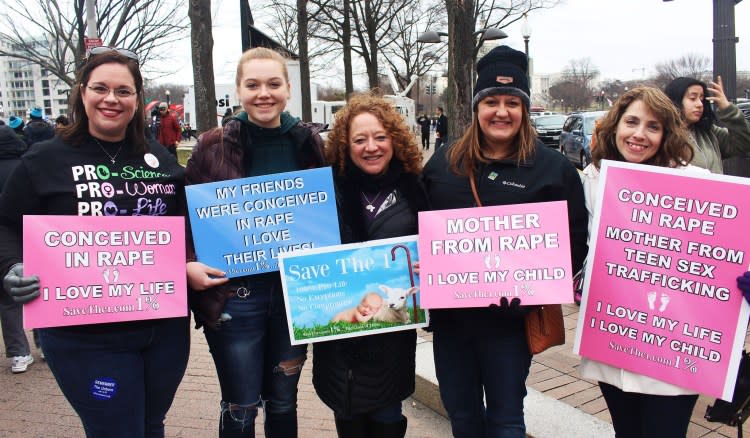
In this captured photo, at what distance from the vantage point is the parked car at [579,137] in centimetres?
1798

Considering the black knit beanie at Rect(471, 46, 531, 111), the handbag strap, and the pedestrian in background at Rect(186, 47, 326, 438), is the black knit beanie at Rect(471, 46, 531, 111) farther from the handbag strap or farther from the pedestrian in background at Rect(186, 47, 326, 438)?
the pedestrian in background at Rect(186, 47, 326, 438)

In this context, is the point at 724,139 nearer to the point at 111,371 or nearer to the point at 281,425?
the point at 281,425

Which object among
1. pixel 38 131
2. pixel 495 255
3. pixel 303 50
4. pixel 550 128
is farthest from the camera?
pixel 550 128

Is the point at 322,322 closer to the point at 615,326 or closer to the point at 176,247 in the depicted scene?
the point at 176,247

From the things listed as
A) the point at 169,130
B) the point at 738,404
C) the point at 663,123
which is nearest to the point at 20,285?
the point at 663,123

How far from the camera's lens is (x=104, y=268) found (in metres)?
2.47

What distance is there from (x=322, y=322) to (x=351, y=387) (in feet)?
1.08

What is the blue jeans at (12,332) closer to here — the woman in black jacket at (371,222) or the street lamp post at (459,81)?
the woman in black jacket at (371,222)

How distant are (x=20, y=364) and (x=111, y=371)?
125 inches

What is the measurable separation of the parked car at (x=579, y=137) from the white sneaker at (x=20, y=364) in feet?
50.6

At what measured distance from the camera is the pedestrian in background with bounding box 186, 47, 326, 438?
2.63 metres

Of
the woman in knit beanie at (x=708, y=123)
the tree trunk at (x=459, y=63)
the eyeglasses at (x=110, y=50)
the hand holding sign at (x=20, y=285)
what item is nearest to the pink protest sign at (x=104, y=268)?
the hand holding sign at (x=20, y=285)

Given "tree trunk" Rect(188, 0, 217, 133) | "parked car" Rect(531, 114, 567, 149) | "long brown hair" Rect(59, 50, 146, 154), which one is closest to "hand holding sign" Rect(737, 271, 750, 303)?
"long brown hair" Rect(59, 50, 146, 154)

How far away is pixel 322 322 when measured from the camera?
264 cm
